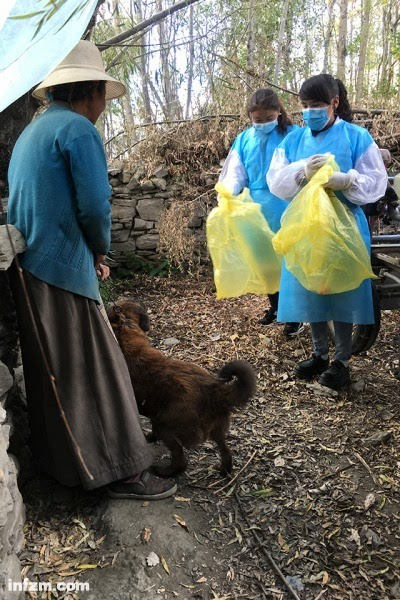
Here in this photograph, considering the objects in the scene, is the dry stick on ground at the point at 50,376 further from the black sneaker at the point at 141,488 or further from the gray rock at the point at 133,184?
the gray rock at the point at 133,184

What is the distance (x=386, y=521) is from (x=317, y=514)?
1.08 feet

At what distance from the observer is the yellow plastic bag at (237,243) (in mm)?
3953

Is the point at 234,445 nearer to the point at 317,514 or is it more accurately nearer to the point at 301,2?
the point at 317,514

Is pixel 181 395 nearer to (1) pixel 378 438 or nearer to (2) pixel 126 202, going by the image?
(1) pixel 378 438

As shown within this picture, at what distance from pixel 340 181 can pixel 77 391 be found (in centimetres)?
207

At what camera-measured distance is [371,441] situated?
118 inches

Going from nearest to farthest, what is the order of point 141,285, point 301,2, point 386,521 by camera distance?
point 386,521 < point 141,285 < point 301,2

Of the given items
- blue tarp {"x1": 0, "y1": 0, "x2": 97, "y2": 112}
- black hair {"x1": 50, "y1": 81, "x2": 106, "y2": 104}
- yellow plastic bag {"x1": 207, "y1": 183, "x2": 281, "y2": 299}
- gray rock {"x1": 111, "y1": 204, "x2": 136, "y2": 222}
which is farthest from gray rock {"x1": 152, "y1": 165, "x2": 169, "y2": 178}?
blue tarp {"x1": 0, "y1": 0, "x2": 97, "y2": 112}

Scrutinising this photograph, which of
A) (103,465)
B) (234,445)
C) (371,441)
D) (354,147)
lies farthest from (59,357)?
(354,147)

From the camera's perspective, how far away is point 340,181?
3.10 m

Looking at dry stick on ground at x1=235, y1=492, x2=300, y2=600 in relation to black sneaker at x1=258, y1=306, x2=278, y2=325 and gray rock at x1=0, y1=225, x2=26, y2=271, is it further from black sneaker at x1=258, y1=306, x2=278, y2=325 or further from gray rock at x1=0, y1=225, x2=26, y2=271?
black sneaker at x1=258, y1=306, x2=278, y2=325

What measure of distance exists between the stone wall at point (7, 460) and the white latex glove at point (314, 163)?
202 centimetres

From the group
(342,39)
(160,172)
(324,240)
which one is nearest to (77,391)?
(324,240)

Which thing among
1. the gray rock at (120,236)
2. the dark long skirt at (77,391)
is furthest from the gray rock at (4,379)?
the gray rock at (120,236)
